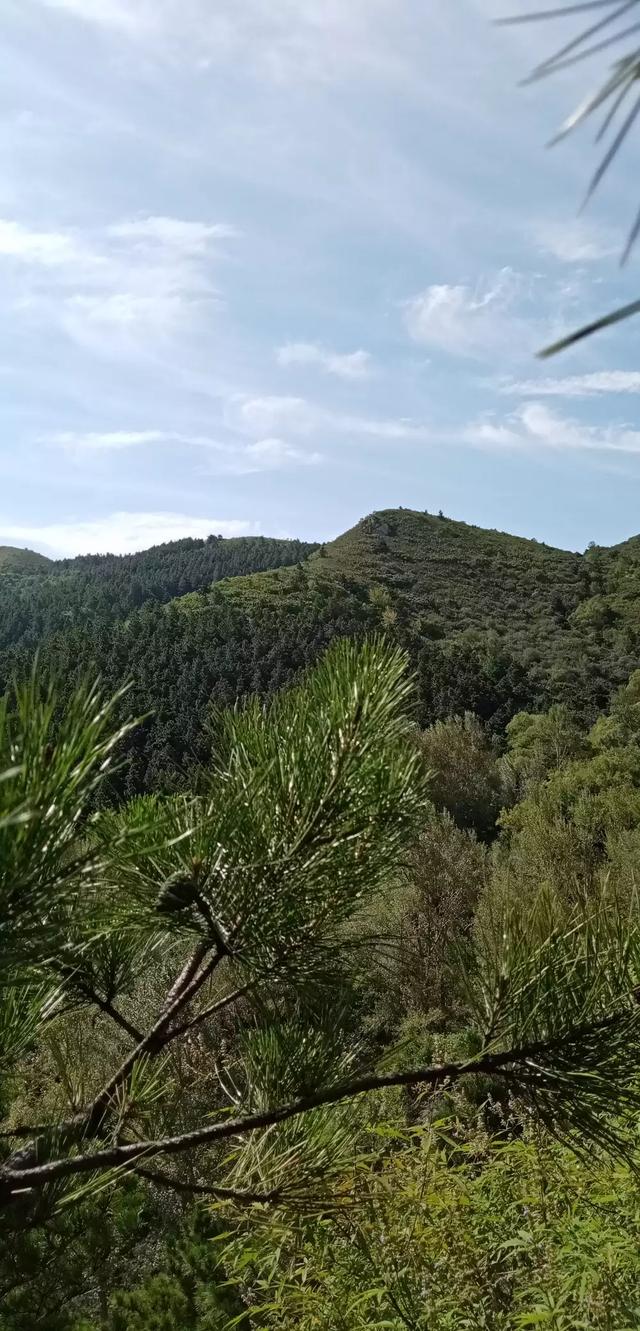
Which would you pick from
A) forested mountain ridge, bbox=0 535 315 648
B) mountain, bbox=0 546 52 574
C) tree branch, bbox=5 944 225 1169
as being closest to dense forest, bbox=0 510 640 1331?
tree branch, bbox=5 944 225 1169

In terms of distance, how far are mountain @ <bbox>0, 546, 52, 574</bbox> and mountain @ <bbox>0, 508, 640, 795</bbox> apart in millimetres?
38229

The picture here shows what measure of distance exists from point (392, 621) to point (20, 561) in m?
112

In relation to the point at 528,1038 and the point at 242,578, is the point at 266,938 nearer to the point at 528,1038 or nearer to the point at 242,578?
the point at 528,1038

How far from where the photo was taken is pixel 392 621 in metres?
54.8

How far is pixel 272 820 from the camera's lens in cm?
147

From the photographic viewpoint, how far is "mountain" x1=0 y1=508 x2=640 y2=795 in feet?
146

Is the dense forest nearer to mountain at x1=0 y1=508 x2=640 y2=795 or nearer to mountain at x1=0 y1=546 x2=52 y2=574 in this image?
mountain at x1=0 y1=508 x2=640 y2=795

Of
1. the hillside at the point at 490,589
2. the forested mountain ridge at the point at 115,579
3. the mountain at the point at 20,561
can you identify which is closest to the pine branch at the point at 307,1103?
the hillside at the point at 490,589

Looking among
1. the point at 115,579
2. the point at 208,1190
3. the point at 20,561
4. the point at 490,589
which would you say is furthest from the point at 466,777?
the point at 20,561

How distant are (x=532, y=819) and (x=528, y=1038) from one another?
68.7 ft

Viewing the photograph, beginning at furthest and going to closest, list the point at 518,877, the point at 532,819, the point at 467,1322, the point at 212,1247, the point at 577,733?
the point at 577,733
the point at 532,819
the point at 518,877
the point at 212,1247
the point at 467,1322

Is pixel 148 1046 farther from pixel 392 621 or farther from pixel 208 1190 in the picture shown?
pixel 392 621

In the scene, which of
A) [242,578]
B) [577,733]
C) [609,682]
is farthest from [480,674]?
[242,578]

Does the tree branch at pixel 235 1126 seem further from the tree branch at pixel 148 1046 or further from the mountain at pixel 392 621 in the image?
the mountain at pixel 392 621
